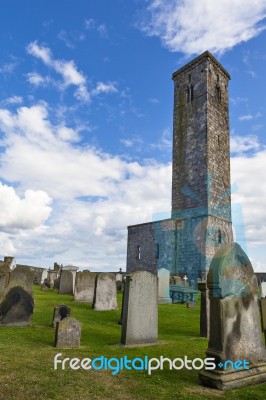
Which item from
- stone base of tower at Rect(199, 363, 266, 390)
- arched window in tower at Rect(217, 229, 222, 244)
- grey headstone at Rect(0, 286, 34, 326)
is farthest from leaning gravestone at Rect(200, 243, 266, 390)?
→ arched window in tower at Rect(217, 229, 222, 244)

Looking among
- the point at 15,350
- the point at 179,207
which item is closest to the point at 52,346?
the point at 15,350

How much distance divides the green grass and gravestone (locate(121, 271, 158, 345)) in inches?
11.1

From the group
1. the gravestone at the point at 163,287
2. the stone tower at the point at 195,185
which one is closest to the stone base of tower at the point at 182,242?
the stone tower at the point at 195,185

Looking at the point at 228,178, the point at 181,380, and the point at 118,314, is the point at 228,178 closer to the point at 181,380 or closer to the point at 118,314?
the point at 118,314

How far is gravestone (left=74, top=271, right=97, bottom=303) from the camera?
44.0 feet

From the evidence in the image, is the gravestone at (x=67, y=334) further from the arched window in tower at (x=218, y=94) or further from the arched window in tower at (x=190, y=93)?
the arched window in tower at (x=218, y=94)

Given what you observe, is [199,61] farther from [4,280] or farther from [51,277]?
[4,280]

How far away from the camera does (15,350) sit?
559cm

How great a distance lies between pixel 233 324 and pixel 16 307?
612 cm

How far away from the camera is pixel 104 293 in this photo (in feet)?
38.0

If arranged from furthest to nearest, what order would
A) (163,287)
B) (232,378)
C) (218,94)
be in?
1. (218,94)
2. (163,287)
3. (232,378)

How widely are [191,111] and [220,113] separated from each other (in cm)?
263

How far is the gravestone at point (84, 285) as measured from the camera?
13.4 metres

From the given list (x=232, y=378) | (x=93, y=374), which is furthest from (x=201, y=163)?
(x=93, y=374)
